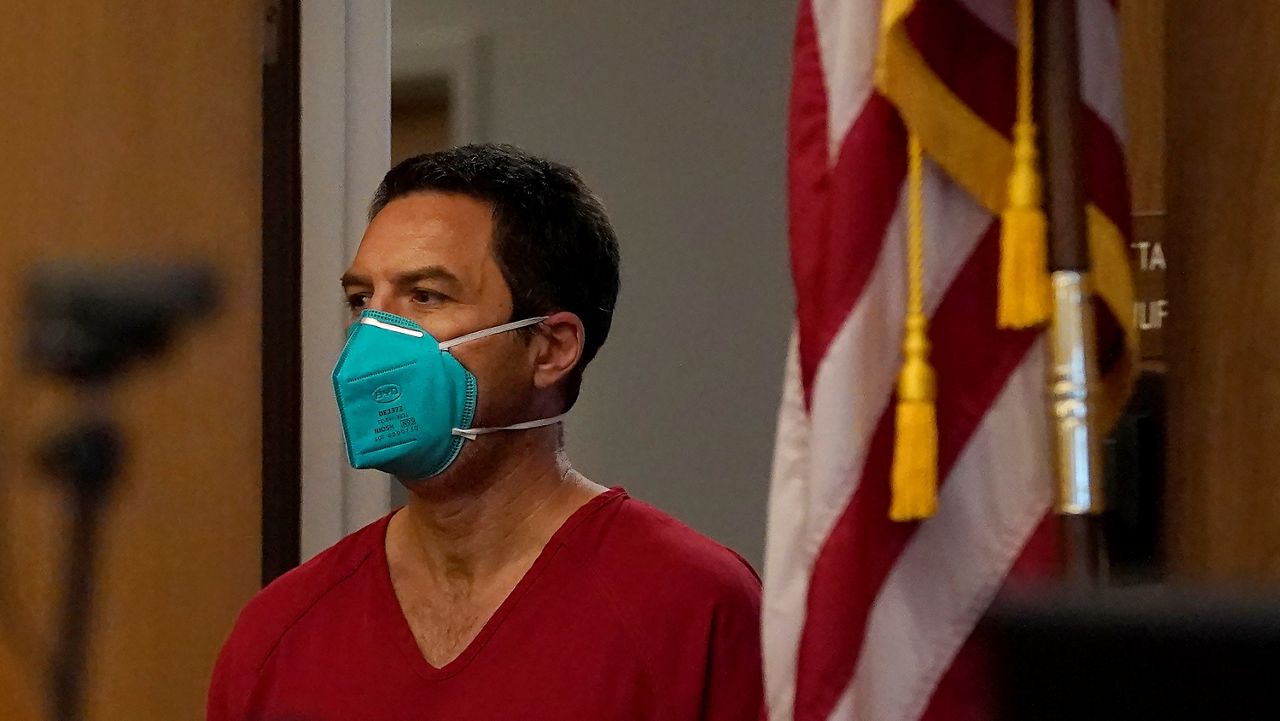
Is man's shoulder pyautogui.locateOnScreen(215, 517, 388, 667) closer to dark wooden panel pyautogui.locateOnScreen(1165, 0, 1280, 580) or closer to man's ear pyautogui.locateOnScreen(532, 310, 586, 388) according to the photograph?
man's ear pyautogui.locateOnScreen(532, 310, 586, 388)

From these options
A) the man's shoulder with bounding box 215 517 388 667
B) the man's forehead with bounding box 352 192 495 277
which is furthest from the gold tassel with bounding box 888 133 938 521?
the man's shoulder with bounding box 215 517 388 667

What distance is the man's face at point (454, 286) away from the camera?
5.13ft

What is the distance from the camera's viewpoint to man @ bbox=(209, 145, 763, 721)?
4.63 feet

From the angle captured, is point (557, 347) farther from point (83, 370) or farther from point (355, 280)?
point (83, 370)

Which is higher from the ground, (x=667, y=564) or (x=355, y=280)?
(x=355, y=280)

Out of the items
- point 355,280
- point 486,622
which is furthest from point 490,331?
point 486,622

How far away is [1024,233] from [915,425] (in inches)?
5.7

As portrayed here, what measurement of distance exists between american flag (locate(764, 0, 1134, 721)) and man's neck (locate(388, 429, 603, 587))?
0.61 meters

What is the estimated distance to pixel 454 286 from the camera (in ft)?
5.13

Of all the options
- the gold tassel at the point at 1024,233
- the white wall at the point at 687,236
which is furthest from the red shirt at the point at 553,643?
the white wall at the point at 687,236

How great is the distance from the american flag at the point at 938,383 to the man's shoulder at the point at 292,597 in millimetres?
774

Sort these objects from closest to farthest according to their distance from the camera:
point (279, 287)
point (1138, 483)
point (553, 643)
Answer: point (1138, 483)
point (553, 643)
point (279, 287)

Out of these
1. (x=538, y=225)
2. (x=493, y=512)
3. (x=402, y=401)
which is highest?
(x=538, y=225)

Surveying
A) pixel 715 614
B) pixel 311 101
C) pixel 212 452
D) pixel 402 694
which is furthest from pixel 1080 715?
pixel 311 101
